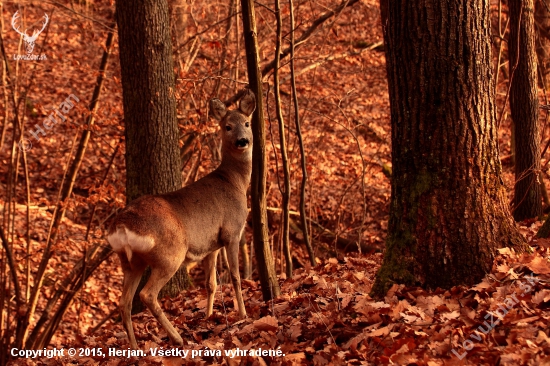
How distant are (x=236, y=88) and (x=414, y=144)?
26.3 feet

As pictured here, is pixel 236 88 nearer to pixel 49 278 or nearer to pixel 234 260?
pixel 49 278

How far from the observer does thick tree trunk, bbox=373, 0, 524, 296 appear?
Answer: 537 centimetres

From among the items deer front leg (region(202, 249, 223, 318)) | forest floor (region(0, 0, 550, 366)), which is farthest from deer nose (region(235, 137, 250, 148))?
forest floor (region(0, 0, 550, 366))

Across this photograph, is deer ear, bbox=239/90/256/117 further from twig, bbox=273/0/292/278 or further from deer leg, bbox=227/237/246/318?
deer leg, bbox=227/237/246/318

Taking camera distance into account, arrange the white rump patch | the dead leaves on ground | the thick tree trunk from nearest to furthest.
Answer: the dead leaves on ground < the thick tree trunk < the white rump patch

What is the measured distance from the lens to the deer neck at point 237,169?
7.35 m

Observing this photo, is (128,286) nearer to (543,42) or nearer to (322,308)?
(322,308)

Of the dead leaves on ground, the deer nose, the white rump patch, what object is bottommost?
the dead leaves on ground

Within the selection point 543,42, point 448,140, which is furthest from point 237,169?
point 543,42

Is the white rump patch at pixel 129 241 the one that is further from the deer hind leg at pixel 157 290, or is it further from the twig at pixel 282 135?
the twig at pixel 282 135

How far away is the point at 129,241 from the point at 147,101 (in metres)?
3.31

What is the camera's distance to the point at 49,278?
13.4 metres

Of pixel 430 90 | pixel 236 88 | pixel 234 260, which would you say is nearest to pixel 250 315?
pixel 234 260

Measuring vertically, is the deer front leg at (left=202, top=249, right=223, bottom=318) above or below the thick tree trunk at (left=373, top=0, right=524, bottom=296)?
below
